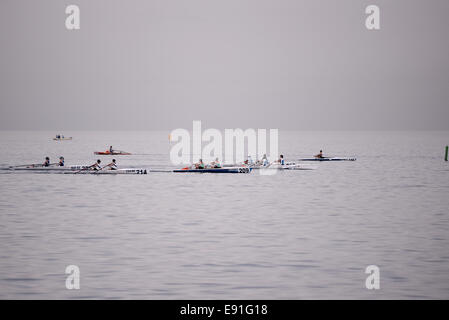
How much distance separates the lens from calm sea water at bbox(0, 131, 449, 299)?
17094 mm

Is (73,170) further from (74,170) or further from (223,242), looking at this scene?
(223,242)

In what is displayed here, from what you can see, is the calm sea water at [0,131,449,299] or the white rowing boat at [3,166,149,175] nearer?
the calm sea water at [0,131,449,299]

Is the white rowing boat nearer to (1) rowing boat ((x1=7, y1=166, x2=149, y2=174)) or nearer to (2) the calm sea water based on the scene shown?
(1) rowing boat ((x1=7, y1=166, x2=149, y2=174))

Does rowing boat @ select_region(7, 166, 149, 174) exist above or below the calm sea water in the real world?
above

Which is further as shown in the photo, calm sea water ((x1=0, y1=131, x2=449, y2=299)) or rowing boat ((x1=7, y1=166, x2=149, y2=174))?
rowing boat ((x1=7, y1=166, x2=149, y2=174))

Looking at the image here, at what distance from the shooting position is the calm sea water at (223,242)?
1709 centimetres

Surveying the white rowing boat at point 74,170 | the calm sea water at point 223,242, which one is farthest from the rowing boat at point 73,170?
the calm sea water at point 223,242

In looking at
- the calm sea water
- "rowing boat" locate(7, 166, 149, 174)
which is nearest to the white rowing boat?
"rowing boat" locate(7, 166, 149, 174)

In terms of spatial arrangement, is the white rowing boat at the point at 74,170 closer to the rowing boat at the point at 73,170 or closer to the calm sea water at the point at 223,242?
the rowing boat at the point at 73,170
